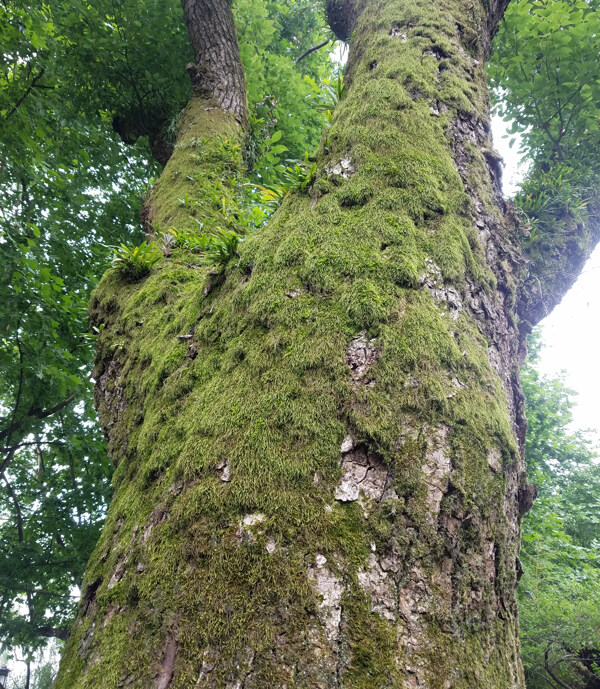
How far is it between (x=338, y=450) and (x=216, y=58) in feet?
17.0

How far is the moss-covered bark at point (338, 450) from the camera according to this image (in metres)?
1.05

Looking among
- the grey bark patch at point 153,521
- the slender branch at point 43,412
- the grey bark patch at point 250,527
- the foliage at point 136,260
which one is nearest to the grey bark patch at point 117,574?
the grey bark patch at point 153,521

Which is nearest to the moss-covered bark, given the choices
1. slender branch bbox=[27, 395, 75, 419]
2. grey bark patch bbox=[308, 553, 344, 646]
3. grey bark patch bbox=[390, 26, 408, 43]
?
grey bark patch bbox=[308, 553, 344, 646]

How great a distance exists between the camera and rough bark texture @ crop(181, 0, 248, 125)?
4777 millimetres

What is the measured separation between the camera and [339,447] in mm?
1293

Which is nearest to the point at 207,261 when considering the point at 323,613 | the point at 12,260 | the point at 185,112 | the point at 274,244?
the point at 274,244

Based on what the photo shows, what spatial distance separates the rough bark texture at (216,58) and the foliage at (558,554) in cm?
709

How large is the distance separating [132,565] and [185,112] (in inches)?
184

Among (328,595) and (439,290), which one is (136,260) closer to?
(439,290)

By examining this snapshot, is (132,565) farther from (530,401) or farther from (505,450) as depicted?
(530,401)

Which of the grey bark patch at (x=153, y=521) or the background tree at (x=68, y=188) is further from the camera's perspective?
the background tree at (x=68, y=188)

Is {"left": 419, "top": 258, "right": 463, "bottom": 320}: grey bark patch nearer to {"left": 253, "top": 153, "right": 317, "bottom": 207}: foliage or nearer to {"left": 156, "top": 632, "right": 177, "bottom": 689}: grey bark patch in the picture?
{"left": 253, "top": 153, "right": 317, "bottom": 207}: foliage

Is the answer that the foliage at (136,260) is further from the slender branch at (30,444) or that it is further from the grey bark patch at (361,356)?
the slender branch at (30,444)

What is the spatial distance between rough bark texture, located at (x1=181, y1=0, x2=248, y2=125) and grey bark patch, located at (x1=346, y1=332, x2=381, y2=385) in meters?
4.20
